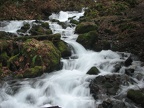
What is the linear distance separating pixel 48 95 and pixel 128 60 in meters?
4.25

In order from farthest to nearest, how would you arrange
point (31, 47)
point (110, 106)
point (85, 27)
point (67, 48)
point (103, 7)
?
point (103, 7) → point (85, 27) → point (67, 48) → point (31, 47) → point (110, 106)

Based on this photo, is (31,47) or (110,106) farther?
(31,47)

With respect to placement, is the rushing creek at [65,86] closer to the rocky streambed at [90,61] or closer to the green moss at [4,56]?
the rocky streambed at [90,61]

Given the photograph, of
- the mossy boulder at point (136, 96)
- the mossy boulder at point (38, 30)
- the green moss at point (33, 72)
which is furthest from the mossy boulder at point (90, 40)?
the mossy boulder at point (136, 96)

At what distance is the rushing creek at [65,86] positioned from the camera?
8625mm

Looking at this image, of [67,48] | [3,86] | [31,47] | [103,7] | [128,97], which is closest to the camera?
[128,97]

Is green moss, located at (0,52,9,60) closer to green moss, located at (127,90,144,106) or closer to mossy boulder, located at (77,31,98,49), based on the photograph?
mossy boulder, located at (77,31,98,49)

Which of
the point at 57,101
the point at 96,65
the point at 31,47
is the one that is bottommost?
the point at 57,101

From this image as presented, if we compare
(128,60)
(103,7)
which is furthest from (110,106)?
(103,7)

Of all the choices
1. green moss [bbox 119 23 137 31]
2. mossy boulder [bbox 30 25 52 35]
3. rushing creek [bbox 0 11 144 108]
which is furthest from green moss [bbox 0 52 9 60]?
green moss [bbox 119 23 137 31]

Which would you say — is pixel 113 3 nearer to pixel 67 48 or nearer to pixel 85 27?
pixel 85 27

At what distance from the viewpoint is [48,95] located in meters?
9.10

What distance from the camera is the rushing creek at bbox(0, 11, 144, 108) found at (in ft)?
28.3

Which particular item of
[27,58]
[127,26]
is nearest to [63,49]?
[27,58]
